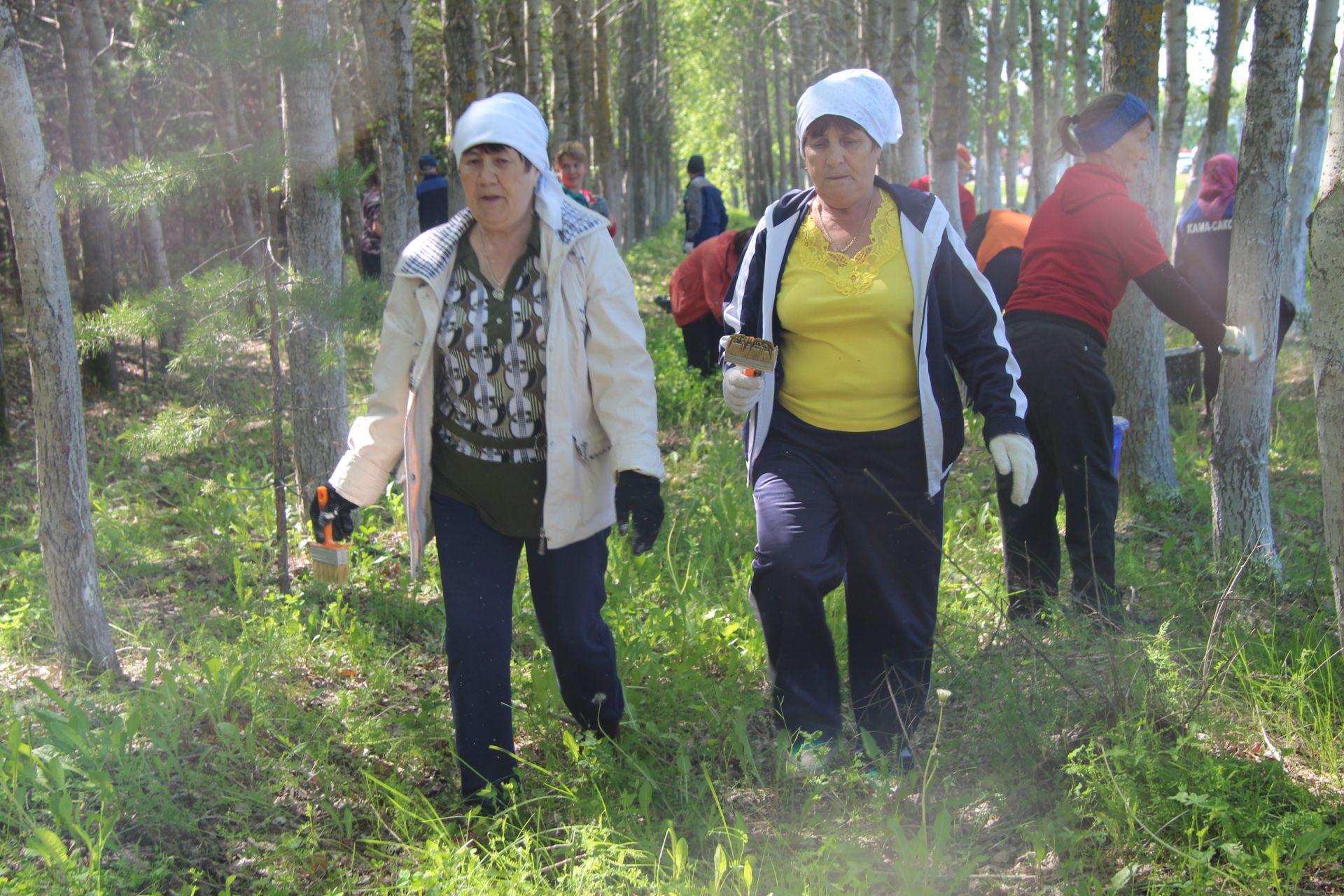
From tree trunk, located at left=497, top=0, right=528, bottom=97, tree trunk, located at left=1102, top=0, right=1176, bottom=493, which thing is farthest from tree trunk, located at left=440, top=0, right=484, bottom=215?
tree trunk, located at left=1102, top=0, right=1176, bottom=493

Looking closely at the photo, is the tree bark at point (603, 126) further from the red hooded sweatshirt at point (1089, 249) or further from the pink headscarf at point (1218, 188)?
the red hooded sweatshirt at point (1089, 249)

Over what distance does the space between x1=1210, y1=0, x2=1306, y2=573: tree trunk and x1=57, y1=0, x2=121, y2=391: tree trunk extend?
760 centimetres

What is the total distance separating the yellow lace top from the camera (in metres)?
3.10

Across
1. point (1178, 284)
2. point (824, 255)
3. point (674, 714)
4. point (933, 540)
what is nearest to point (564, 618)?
point (674, 714)

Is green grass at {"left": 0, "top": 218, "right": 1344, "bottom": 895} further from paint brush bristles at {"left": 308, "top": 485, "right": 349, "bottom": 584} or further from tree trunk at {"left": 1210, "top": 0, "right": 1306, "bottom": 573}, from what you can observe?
paint brush bristles at {"left": 308, "top": 485, "right": 349, "bottom": 584}

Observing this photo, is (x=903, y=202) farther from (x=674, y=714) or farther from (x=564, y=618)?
(x=674, y=714)

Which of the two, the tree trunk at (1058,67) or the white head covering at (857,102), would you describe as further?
the tree trunk at (1058,67)

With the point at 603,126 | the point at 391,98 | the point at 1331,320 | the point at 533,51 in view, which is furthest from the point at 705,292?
the point at 603,126

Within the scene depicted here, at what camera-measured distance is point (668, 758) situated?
3461 mm

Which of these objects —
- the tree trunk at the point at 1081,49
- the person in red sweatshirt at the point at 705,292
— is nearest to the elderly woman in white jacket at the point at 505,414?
the person in red sweatshirt at the point at 705,292

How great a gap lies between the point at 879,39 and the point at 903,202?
8460mm

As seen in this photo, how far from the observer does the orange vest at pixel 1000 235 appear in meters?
5.75

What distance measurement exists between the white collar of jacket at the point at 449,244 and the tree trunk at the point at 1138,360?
3573 mm

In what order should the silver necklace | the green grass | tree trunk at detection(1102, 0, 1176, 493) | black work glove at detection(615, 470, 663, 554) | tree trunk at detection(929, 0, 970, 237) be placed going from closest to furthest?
the green grass → black work glove at detection(615, 470, 663, 554) → the silver necklace → tree trunk at detection(1102, 0, 1176, 493) → tree trunk at detection(929, 0, 970, 237)
